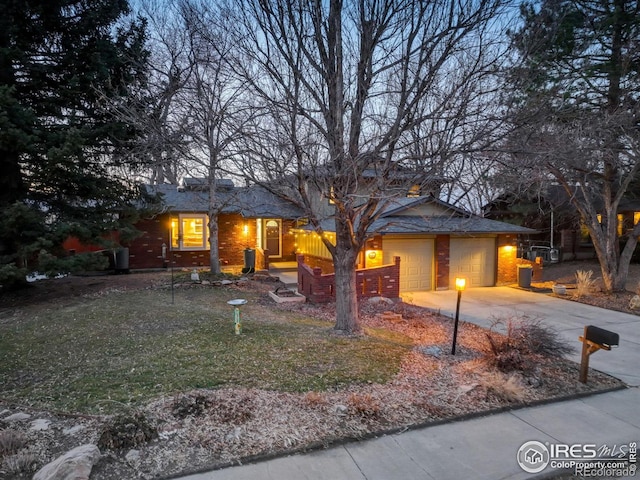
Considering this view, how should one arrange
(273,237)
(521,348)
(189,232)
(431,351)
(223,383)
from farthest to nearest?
(273,237) → (189,232) → (431,351) → (521,348) → (223,383)

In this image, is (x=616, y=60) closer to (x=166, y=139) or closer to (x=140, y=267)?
(x=166, y=139)

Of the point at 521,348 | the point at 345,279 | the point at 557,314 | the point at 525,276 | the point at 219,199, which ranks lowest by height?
the point at 557,314

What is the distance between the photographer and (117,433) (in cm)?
347

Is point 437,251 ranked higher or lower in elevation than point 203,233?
lower

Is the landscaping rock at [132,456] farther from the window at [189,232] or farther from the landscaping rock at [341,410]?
the window at [189,232]

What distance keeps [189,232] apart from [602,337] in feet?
51.3

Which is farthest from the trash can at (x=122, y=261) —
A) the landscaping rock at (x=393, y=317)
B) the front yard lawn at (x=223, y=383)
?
the landscaping rock at (x=393, y=317)

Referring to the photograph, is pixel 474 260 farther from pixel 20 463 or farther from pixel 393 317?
pixel 20 463

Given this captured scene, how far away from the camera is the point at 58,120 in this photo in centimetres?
1055


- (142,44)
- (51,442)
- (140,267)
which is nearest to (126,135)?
(142,44)

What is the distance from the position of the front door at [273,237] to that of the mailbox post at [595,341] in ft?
46.3

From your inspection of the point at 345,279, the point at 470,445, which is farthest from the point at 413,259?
the point at 470,445

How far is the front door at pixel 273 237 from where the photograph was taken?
18019mm

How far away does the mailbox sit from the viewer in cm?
483
